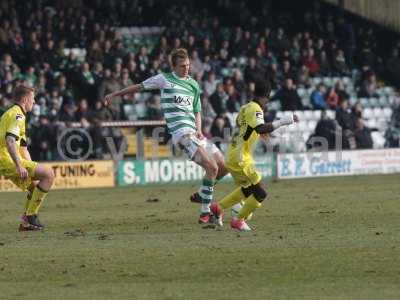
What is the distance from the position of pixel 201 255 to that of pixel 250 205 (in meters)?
2.41

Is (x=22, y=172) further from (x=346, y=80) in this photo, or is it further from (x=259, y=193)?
(x=346, y=80)

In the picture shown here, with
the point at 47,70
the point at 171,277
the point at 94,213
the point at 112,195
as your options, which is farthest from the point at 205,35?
the point at 171,277

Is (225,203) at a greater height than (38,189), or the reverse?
(38,189)

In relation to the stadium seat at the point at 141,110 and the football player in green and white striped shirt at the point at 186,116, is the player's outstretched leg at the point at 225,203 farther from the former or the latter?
the stadium seat at the point at 141,110

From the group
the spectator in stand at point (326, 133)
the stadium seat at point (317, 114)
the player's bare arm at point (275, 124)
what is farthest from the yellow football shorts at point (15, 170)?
the stadium seat at point (317, 114)

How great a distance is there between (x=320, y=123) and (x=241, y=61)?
364 cm

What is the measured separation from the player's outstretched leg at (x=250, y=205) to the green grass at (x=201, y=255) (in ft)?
0.65

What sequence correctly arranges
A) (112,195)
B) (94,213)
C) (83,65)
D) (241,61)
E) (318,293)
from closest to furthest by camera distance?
(318,293), (94,213), (112,195), (83,65), (241,61)

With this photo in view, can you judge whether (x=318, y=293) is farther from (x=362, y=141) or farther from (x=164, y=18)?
(x=164, y=18)

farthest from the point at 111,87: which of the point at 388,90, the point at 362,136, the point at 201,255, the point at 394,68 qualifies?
the point at 201,255

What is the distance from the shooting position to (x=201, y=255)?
10836mm

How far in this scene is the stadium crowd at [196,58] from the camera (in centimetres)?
2656

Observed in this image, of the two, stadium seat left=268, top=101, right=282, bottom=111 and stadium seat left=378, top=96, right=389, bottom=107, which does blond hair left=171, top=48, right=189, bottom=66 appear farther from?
stadium seat left=378, top=96, right=389, bottom=107

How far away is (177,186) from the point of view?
25.6 metres
